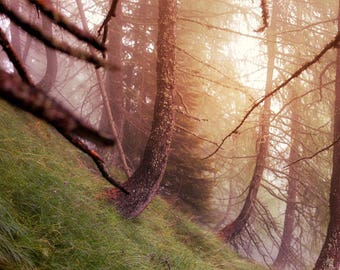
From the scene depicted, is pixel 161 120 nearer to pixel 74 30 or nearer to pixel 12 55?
pixel 12 55

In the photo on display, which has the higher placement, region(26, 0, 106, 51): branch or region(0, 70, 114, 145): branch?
region(26, 0, 106, 51): branch

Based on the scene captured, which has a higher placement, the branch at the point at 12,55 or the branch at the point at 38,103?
the branch at the point at 12,55

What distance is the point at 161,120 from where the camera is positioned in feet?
17.7

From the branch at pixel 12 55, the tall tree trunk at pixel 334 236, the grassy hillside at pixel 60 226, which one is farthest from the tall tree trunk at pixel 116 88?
the branch at pixel 12 55

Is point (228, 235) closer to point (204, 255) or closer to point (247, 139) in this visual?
point (204, 255)

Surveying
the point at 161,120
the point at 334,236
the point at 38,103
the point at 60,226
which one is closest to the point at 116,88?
the point at 161,120

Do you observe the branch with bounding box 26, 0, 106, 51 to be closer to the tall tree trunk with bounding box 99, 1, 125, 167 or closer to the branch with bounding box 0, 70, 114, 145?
the branch with bounding box 0, 70, 114, 145

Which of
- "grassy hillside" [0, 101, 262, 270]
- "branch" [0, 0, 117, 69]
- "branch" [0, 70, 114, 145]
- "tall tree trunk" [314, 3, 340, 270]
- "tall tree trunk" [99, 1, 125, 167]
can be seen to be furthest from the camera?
Result: "tall tree trunk" [99, 1, 125, 167]

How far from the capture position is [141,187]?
5281 mm

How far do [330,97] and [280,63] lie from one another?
1.81 metres

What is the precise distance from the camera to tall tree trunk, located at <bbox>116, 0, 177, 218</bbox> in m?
5.34

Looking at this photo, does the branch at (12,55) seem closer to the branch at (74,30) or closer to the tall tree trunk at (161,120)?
the branch at (74,30)

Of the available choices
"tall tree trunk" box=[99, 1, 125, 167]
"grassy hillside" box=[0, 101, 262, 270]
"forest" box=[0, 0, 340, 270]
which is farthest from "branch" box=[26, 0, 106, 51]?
"tall tree trunk" box=[99, 1, 125, 167]

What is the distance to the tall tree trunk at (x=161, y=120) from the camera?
5.34m
